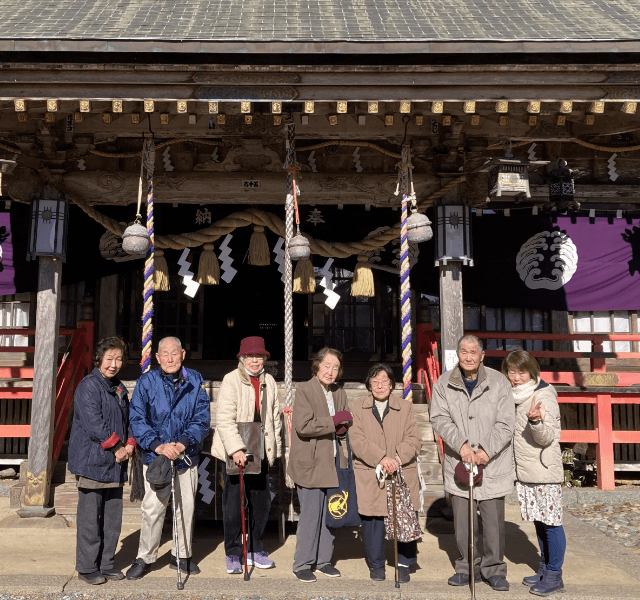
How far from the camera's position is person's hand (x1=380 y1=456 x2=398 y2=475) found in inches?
183

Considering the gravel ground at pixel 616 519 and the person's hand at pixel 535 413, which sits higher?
the person's hand at pixel 535 413

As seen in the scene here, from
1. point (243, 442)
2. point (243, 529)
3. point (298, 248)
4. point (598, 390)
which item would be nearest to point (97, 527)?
point (243, 529)

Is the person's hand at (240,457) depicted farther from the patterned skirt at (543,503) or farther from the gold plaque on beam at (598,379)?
the gold plaque on beam at (598,379)

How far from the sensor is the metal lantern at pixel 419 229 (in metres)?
6.36

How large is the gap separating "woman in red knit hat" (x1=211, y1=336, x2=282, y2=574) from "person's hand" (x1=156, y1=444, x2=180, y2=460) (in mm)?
411

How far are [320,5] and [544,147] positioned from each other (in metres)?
3.32

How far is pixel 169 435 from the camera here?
191 inches

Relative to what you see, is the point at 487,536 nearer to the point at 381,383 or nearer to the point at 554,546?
the point at 554,546

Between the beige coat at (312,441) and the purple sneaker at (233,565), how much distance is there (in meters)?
0.77

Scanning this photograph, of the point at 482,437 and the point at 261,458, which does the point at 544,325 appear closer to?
the point at 482,437

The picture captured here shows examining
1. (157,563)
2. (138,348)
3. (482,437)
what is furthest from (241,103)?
(138,348)

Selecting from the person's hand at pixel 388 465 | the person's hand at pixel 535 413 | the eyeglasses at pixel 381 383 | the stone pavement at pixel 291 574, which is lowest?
the stone pavement at pixel 291 574

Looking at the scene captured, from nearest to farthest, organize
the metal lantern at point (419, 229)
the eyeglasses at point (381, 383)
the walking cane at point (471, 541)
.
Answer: the walking cane at point (471, 541)
the eyeglasses at point (381, 383)
the metal lantern at point (419, 229)

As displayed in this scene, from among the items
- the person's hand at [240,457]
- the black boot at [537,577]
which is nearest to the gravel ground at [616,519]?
the black boot at [537,577]
